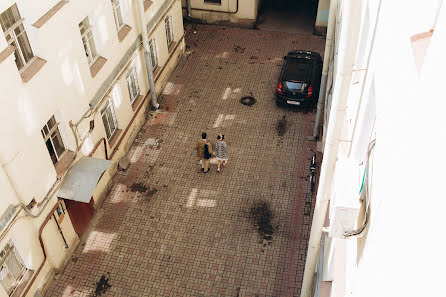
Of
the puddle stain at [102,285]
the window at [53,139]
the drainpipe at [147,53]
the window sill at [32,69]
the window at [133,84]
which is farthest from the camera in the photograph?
the window at [133,84]

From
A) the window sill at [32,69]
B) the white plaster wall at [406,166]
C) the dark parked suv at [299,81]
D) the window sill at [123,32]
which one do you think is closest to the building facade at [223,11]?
the dark parked suv at [299,81]

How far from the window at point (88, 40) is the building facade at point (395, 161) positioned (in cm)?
909

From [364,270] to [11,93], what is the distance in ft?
28.8

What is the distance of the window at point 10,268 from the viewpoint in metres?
11.6

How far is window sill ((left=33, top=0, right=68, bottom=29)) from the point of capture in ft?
37.3

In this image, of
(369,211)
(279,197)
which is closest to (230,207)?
(279,197)

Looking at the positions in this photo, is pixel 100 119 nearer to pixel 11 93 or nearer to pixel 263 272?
pixel 11 93

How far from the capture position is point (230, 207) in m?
16.1

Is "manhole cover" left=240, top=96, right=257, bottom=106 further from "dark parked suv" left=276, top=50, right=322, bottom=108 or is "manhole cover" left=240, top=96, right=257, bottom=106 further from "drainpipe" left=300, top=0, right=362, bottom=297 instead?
"drainpipe" left=300, top=0, right=362, bottom=297

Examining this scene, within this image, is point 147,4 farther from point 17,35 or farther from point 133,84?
point 17,35

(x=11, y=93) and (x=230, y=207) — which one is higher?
(x=11, y=93)

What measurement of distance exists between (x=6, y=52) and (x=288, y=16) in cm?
1954

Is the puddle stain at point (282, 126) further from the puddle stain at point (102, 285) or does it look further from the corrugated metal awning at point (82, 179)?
the puddle stain at point (102, 285)

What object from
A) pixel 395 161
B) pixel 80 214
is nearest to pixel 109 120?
pixel 80 214
